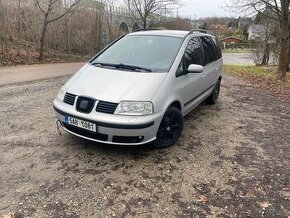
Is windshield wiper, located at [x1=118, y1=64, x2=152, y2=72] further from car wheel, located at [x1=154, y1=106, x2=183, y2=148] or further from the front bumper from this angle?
the front bumper

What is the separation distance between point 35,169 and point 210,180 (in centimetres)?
213

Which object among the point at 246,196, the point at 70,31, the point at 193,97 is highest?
the point at 70,31

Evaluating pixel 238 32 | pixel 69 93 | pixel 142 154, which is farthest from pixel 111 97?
pixel 238 32

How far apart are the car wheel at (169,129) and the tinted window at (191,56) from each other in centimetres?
61

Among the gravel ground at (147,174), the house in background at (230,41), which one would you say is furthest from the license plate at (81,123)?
the house in background at (230,41)

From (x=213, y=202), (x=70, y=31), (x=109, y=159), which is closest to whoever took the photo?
(x=213, y=202)

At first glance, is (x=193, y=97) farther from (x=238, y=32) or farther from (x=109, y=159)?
(x=238, y=32)

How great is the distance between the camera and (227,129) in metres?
5.18

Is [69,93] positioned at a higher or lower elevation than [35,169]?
higher

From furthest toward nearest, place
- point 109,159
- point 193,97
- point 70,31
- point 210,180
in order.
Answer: point 70,31
point 193,97
point 109,159
point 210,180

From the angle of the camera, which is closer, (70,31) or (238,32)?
(70,31)

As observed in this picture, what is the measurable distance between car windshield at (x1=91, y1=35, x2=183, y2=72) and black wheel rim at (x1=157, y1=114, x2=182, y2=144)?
0.71 m

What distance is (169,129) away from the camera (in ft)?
13.9

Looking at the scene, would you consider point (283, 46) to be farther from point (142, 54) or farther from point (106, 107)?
point (106, 107)
